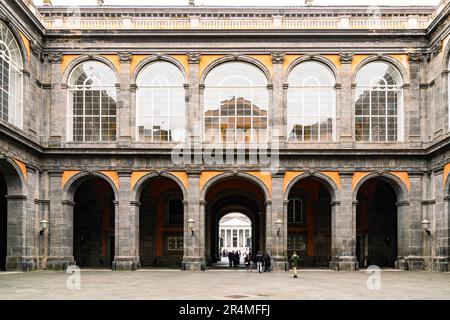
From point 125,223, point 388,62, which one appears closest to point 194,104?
point 125,223

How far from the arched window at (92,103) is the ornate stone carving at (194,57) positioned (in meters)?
4.58

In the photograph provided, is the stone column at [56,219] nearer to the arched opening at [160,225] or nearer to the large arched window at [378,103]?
the arched opening at [160,225]

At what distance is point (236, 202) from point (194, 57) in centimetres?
1601

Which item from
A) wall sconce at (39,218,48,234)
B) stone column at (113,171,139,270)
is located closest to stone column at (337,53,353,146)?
stone column at (113,171,139,270)

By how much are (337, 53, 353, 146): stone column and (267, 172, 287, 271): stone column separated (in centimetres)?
431

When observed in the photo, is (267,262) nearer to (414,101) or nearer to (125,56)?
(414,101)

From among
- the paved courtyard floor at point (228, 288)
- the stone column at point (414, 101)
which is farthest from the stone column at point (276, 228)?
the stone column at point (414, 101)

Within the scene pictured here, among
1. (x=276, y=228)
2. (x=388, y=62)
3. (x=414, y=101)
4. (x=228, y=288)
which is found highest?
(x=388, y=62)

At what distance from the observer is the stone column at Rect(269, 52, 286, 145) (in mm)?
39188

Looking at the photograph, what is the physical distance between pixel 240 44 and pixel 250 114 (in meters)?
4.12

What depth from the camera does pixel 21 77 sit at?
36781 millimetres

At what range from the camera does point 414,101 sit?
129ft

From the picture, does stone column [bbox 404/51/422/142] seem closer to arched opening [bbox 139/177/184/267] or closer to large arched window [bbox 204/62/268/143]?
large arched window [bbox 204/62/268/143]

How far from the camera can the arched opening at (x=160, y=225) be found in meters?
43.8
